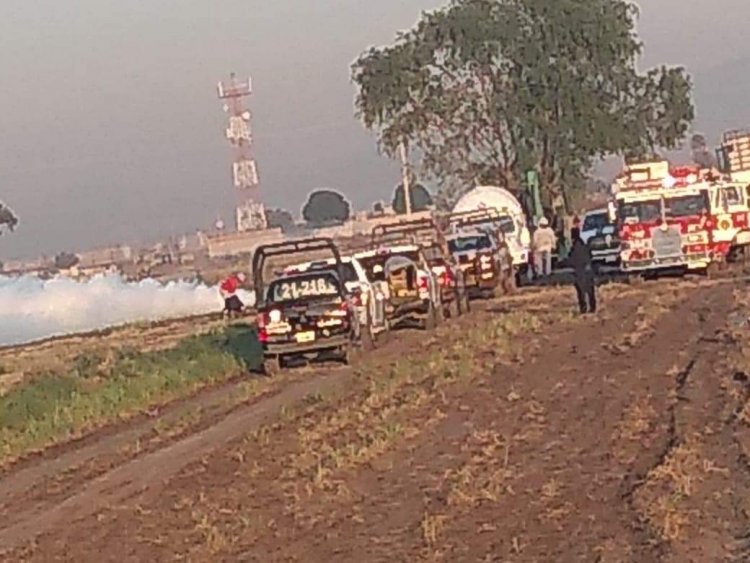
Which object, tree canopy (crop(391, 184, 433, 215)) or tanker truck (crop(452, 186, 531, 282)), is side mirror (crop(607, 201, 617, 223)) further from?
tree canopy (crop(391, 184, 433, 215))

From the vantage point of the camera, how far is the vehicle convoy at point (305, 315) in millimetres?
29234

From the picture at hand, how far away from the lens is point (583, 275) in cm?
3306

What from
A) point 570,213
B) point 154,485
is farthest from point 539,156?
point 154,485

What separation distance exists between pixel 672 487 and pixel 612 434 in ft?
11.7

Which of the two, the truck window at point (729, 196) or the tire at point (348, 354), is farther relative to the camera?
the truck window at point (729, 196)

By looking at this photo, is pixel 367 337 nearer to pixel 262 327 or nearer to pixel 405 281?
pixel 262 327

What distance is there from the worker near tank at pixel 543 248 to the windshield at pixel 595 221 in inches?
41.7

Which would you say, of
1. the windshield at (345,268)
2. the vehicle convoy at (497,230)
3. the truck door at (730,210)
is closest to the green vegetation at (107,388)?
the windshield at (345,268)

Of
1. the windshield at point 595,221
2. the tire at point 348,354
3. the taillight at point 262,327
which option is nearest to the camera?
the taillight at point 262,327

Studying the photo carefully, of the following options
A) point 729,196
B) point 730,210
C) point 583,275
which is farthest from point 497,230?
point 583,275

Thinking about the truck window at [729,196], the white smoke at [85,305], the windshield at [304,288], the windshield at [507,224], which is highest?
the truck window at [729,196]

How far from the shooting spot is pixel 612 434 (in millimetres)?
17047

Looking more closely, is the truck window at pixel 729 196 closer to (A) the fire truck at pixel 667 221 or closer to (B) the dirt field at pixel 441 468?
(A) the fire truck at pixel 667 221

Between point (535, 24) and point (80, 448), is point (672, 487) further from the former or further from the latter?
point (535, 24)
